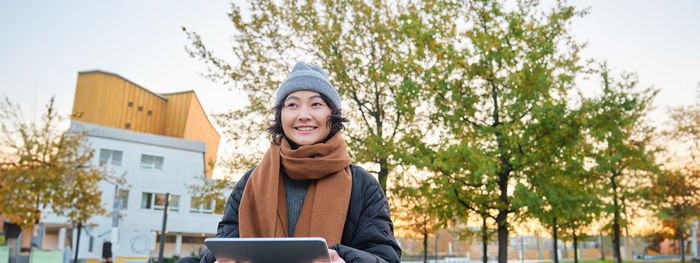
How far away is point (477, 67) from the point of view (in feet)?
39.1

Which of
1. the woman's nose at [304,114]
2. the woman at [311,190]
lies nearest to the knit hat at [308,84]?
the woman at [311,190]

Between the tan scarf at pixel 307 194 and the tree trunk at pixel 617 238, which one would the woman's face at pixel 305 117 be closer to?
the tan scarf at pixel 307 194

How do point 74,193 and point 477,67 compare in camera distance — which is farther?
point 74,193

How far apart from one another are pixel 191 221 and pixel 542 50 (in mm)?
34872

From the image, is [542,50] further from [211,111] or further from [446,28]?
[211,111]

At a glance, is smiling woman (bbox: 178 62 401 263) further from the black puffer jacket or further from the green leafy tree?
the green leafy tree

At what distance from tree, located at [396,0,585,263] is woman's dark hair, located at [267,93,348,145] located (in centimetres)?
787

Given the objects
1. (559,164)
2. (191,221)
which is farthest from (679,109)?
(191,221)

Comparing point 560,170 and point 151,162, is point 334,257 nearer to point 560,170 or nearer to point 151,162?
point 560,170

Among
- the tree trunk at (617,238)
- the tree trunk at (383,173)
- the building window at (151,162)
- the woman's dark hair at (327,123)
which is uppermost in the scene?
the building window at (151,162)

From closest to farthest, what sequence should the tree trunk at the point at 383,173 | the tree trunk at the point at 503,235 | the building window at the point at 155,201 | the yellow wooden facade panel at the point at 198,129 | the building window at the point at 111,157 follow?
the tree trunk at the point at 503,235 < the tree trunk at the point at 383,173 < the building window at the point at 111,157 < the building window at the point at 155,201 < the yellow wooden facade panel at the point at 198,129

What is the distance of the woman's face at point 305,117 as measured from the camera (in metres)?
2.61

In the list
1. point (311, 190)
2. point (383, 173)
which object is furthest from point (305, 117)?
point (383, 173)

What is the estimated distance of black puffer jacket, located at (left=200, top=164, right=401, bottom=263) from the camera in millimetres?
2216
